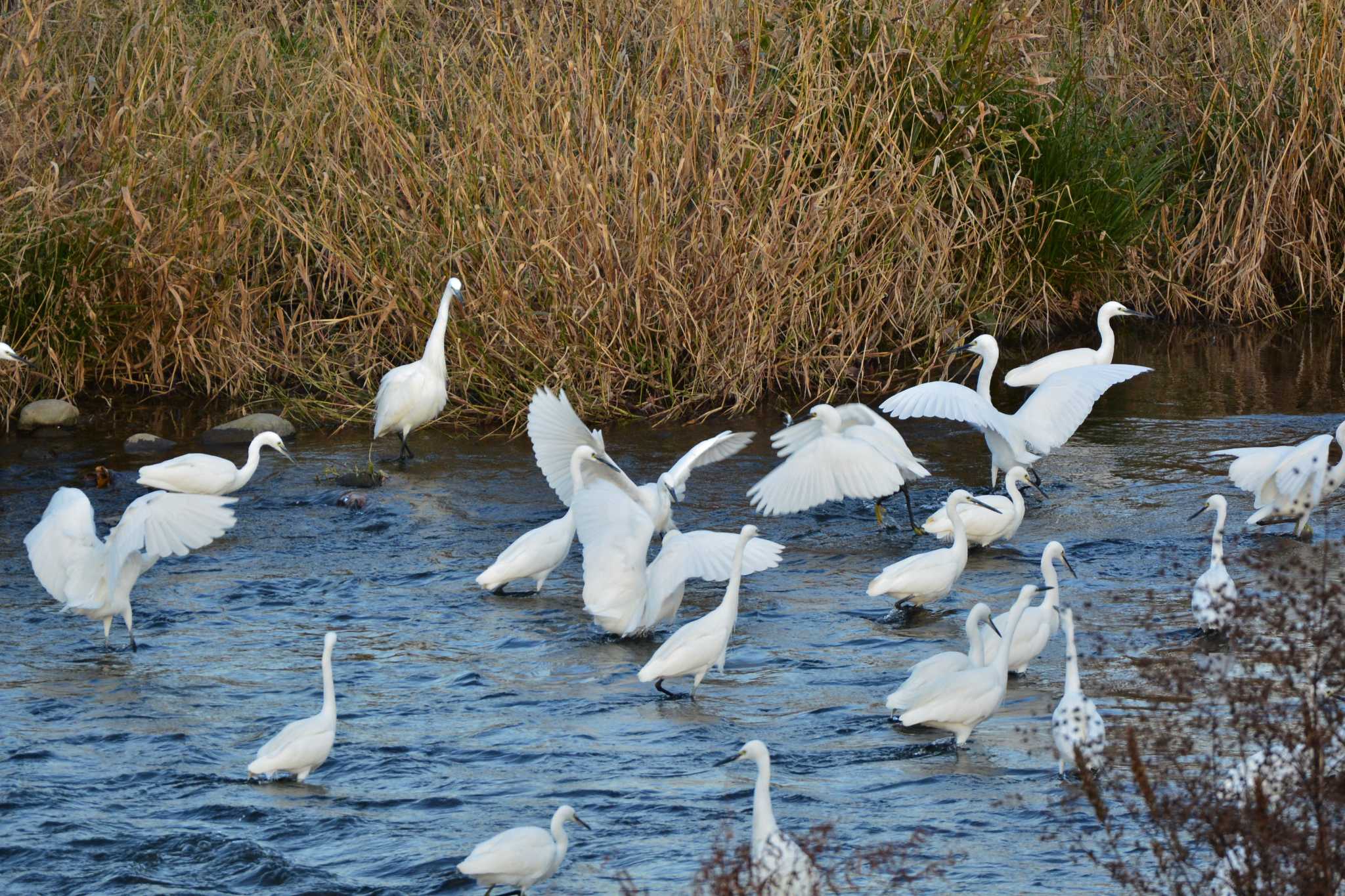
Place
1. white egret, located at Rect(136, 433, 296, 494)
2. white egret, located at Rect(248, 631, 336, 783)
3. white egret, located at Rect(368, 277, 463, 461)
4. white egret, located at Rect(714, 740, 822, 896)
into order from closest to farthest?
white egret, located at Rect(714, 740, 822, 896), white egret, located at Rect(248, 631, 336, 783), white egret, located at Rect(136, 433, 296, 494), white egret, located at Rect(368, 277, 463, 461)

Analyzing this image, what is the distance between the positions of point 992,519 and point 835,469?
2.49 ft

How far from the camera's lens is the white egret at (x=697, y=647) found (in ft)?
19.7

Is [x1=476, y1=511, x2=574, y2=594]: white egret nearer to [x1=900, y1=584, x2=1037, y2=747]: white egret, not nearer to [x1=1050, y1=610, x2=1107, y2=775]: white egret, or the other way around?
[x1=900, y1=584, x2=1037, y2=747]: white egret

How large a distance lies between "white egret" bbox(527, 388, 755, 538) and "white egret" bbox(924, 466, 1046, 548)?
3.47 ft

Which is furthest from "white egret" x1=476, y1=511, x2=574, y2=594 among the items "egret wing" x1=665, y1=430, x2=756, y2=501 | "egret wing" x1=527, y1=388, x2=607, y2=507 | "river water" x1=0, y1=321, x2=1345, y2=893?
"egret wing" x1=665, y1=430, x2=756, y2=501

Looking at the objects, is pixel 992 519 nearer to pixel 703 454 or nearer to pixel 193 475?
pixel 703 454

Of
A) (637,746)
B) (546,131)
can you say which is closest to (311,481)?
(546,131)

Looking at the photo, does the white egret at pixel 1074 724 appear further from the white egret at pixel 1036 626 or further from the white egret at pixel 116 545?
the white egret at pixel 116 545

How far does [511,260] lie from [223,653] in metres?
4.20

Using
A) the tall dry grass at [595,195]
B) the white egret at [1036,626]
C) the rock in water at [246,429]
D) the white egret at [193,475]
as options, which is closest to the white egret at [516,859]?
the white egret at [1036,626]

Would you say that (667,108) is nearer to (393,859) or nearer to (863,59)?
(863,59)

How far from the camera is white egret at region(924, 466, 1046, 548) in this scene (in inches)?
300

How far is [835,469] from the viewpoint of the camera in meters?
7.88

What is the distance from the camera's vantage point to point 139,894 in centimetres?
465
